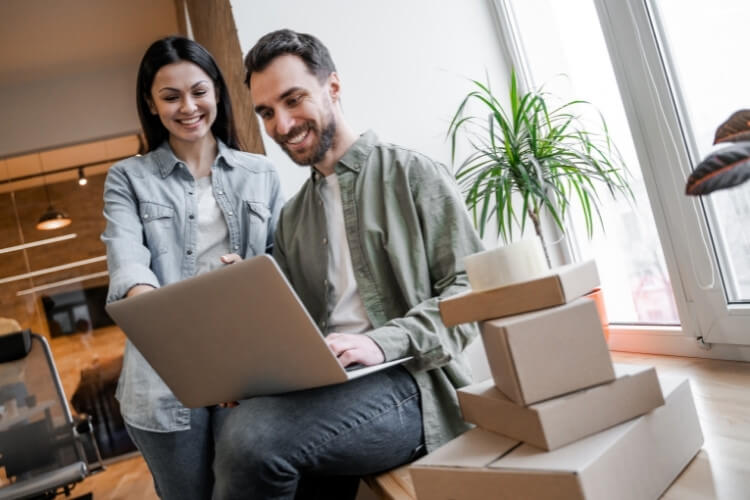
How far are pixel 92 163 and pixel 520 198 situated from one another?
16.9 ft

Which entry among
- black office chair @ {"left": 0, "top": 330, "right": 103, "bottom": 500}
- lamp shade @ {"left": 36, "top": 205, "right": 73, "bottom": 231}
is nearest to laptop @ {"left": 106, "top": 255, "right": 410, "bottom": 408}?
black office chair @ {"left": 0, "top": 330, "right": 103, "bottom": 500}

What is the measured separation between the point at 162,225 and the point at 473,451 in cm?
112

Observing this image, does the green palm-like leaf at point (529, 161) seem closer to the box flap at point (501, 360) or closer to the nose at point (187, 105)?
the nose at point (187, 105)

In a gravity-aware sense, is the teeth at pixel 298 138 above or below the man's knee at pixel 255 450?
above

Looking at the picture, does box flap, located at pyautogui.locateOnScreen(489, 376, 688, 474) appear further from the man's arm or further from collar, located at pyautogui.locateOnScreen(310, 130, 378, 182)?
collar, located at pyautogui.locateOnScreen(310, 130, 378, 182)

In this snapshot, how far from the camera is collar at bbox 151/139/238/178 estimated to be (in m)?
1.78

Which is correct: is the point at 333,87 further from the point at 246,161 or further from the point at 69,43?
the point at 69,43

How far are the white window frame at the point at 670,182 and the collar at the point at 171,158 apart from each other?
1.22 m

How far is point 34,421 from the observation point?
11.3 ft

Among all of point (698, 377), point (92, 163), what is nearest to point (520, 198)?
point (698, 377)

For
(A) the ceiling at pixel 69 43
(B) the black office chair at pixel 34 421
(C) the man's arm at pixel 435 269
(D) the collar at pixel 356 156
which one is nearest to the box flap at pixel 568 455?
(C) the man's arm at pixel 435 269

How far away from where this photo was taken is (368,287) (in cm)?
142

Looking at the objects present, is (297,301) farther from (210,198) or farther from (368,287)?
(210,198)

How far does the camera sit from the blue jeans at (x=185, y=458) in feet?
5.10
